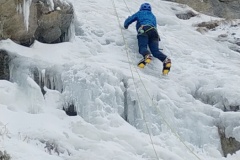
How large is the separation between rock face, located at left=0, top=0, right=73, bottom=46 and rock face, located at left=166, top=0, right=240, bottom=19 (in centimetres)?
482

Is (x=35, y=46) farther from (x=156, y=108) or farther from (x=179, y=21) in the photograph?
(x=179, y=21)

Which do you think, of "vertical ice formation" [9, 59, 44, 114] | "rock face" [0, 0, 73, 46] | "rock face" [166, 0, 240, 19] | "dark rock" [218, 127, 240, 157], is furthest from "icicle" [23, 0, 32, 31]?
"rock face" [166, 0, 240, 19]

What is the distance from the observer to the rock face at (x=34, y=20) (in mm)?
7090

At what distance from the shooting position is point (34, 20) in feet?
24.5

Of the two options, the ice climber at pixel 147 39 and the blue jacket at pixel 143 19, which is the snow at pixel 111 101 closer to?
the ice climber at pixel 147 39

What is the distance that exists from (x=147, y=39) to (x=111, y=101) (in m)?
1.65

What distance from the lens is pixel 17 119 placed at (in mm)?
6195

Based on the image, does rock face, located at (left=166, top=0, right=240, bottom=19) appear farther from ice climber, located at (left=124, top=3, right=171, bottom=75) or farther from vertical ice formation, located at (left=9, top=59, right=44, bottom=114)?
vertical ice formation, located at (left=9, top=59, right=44, bottom=114)

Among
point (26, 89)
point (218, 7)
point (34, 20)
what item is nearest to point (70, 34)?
point (34, 20)

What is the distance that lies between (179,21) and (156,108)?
3.62 metres

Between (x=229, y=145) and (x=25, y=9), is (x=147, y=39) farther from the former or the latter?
(x=229, y=145)

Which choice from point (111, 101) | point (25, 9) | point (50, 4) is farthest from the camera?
point (50, 4)

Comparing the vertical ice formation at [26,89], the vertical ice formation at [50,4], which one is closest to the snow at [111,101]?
the vertical ice formation at [26,89]

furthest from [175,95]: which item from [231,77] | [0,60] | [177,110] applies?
[0,60]
